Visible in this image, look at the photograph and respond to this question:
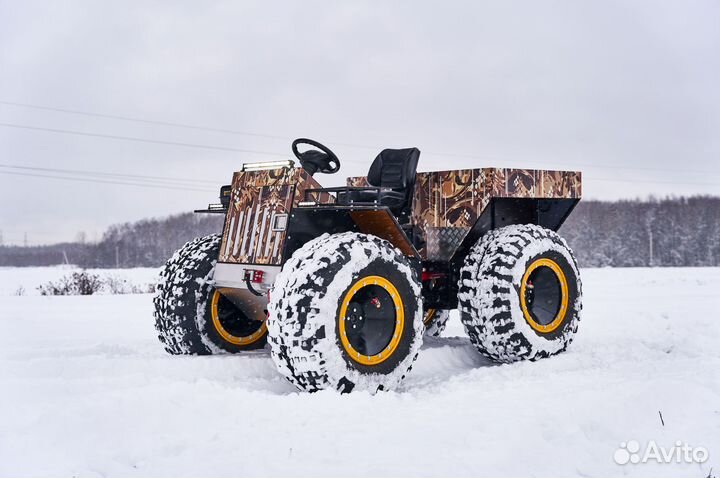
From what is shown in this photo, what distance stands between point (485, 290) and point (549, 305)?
3.37 feet

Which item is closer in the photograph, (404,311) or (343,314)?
(343,314)

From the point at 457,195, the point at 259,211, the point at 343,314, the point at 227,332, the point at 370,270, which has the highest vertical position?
the point at 457,195

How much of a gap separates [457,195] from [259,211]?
6.72ft

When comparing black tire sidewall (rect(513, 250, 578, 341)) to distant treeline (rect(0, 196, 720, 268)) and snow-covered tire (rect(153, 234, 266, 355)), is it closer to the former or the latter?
snow-covered tire (rect(153, 234, 266, 355))

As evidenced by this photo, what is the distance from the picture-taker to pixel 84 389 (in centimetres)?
514

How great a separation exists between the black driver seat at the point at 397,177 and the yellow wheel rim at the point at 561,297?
1.36 meters

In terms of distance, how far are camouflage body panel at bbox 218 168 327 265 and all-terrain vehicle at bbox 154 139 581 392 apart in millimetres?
12

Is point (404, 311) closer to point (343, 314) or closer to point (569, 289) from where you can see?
point (343, 314)

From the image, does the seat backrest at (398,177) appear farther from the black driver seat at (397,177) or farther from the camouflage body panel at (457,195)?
the camouflage body panel at (457,195)

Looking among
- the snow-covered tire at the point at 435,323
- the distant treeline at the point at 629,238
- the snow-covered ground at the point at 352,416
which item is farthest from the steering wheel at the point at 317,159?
the distant treeline at the point at 629,238

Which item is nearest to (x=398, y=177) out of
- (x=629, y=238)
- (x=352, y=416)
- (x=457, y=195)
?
(x=457, y=195)

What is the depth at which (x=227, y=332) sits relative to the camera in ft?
22.9

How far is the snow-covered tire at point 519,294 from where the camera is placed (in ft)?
21.5

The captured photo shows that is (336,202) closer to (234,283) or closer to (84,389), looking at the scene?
(234,283)
